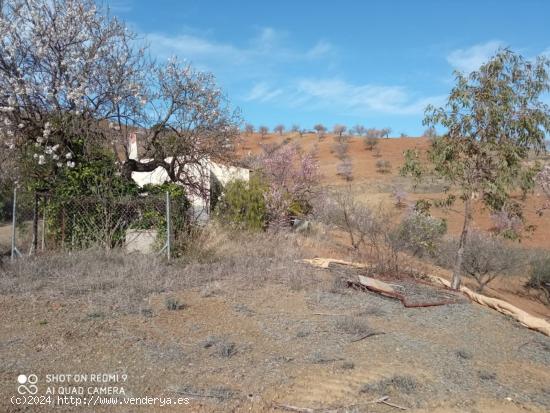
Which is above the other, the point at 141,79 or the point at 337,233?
the point at 141,79

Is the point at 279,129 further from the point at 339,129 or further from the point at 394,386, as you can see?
the point at 394,386

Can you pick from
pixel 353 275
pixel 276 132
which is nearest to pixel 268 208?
pixel 353 275

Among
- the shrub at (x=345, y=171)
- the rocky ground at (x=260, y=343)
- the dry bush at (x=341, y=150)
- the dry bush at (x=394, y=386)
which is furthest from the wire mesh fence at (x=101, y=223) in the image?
the dry bush at (x=341, y=150)

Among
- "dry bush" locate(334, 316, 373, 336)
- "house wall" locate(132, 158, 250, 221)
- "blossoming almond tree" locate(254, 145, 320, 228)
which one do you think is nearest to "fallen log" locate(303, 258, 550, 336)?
"dry bush" locate(334, 316, 373, 336)

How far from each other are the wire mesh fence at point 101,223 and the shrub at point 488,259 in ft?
29.7

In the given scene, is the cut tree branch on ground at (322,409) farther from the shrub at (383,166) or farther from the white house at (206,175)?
the shrub at (383,166)

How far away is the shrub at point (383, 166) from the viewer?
52062 millimetres

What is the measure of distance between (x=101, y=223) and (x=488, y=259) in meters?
11.4

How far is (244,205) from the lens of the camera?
1708 centimetres

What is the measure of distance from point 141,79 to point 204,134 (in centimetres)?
248

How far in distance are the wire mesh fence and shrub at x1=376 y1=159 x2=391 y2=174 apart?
40909mm

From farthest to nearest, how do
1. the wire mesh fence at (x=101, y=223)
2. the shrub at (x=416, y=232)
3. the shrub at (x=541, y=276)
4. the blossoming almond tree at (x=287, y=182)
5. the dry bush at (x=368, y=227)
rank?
1. the blossoming almond tree at (x=287, y=182)
2. the shrub at (x=541, y=276)
3. the wire mesh fence at (x=101, y=223)
4. the shrub at (x=416, y=232)
5. the dry bush at (x=368, y=227)

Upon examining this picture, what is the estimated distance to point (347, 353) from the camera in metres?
6.07

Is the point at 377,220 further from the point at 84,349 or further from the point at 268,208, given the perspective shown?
the point at 84,349
